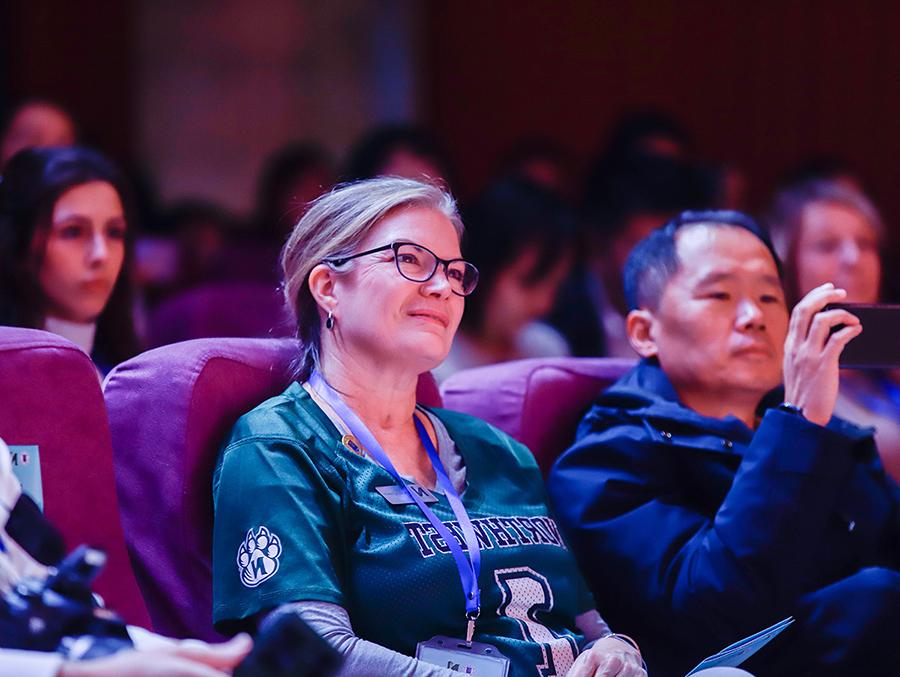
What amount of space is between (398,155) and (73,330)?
1.86 metres

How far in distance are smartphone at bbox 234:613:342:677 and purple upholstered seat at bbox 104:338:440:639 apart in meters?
0.56

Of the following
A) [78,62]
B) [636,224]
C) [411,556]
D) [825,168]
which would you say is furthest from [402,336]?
[78,62]

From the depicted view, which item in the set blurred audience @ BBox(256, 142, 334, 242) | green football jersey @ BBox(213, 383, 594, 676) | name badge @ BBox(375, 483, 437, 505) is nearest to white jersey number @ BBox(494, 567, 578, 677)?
green football jersey @ BBox(213, 383, 594, 676)

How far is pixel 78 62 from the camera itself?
18.5 feet

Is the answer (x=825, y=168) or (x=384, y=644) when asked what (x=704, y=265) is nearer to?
(x=384, y=644)

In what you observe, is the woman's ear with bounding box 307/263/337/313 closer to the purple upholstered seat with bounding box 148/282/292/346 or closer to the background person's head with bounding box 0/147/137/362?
the background person's head with bounding box 0/147/137/362

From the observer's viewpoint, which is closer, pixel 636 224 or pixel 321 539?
pixel 321 539

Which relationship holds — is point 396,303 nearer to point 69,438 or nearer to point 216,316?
point 69,438

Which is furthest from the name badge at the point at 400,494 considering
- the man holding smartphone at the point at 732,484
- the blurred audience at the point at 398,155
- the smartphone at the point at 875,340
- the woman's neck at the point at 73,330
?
the blurred audience at the point at 398,155

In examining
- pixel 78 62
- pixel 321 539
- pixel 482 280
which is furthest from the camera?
pixel 78 62

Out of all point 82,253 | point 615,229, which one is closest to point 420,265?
point 82,253

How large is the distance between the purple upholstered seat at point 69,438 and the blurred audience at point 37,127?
6.27 feet

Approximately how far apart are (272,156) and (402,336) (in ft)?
14.0

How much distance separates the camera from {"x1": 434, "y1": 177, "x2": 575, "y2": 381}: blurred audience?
133 inches
